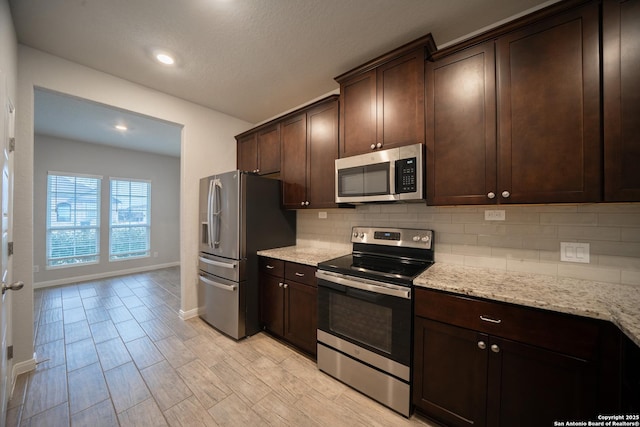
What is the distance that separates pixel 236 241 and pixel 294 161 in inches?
42.9

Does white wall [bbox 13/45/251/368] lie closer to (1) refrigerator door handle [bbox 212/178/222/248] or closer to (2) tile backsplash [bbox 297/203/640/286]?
(1) refrigerator door handle [bbox 212/178/222/248]

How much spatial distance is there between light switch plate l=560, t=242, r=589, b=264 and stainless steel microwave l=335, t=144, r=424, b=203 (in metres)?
0.94

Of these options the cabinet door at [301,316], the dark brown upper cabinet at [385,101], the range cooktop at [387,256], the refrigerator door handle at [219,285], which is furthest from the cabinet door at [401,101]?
the refrigerator door handle at [219,285]

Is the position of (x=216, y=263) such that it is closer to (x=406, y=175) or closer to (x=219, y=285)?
(x=219, y=285)

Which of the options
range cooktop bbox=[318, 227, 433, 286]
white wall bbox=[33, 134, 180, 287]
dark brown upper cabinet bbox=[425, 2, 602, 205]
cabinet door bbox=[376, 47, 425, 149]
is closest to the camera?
dark brown upper cabinet bbox=[425, 2, 602, 205]

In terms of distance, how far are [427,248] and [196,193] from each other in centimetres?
282

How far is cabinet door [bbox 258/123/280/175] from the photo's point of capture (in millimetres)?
2814

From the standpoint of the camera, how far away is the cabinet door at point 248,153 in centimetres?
310

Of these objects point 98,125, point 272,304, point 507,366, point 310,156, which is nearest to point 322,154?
point 310,156

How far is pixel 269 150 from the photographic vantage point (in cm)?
290

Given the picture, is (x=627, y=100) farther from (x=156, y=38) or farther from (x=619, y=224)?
(x=156, y=38)

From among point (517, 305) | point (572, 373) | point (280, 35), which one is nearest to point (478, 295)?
point (517, 305)

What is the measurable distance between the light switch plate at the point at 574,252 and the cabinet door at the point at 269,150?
2.62 m

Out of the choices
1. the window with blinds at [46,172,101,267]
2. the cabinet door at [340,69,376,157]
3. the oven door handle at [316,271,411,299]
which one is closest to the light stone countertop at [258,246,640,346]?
the oven door handle at [316,271,411,299]
